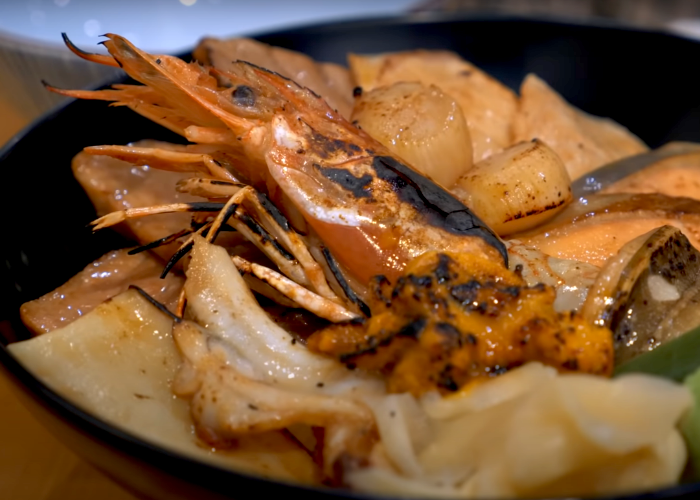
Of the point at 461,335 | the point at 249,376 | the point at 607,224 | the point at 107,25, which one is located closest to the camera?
the point at 461,335

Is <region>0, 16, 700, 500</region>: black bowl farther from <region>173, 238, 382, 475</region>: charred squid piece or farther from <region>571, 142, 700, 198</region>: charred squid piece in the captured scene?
<region>571, 142, 700, 198</region>: charred squid piece

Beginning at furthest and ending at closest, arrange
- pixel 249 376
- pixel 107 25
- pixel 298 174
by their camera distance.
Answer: pixel 107 25, pixel 298 174, pixel 249 376

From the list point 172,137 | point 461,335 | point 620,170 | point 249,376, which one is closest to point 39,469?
point 249,376

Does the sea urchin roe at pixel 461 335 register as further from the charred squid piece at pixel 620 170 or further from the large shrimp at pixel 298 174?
the charred squid piece at pixel 620 170

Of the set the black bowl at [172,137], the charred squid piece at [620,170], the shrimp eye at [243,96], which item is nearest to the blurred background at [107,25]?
the black bowl at [172,137]

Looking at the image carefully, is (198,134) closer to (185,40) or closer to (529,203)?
(529,203)

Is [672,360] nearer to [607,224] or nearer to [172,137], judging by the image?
[607,224]

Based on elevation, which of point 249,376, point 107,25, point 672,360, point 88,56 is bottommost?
point 672,360
